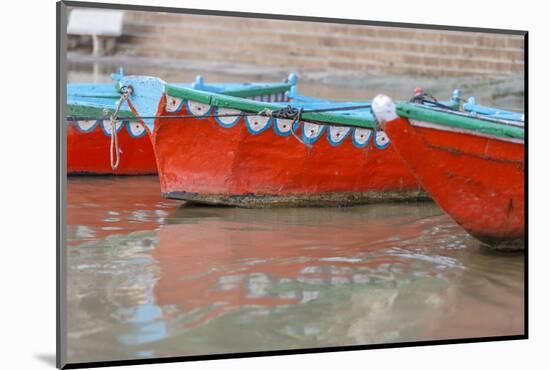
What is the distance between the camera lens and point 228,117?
528cm

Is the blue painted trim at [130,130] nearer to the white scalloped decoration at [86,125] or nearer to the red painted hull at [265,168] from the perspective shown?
the white scalloped decoration at [86,125]

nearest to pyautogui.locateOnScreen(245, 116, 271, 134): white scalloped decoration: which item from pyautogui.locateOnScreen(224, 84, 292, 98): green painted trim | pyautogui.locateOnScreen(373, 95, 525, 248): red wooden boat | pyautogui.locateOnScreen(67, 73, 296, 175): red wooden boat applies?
pyautogui.locateOnScreen(67, 73, 296, 175): red wooden boat

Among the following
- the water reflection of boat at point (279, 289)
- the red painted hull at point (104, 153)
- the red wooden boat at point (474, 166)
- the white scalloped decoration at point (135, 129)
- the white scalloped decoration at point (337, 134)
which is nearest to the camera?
the water reflection of boat at point (279, 289)

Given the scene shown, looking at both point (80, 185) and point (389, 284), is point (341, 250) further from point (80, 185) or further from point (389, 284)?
point (80, 185)

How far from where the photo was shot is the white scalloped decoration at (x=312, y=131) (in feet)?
18.0

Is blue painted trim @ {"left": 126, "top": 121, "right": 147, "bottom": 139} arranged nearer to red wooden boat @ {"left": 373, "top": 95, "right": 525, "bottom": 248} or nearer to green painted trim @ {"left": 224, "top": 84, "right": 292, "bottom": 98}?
green painted trim @ {"left": 224, "top": 84, "right": 292, "bottom": 98}

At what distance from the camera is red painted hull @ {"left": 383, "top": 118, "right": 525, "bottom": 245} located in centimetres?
437

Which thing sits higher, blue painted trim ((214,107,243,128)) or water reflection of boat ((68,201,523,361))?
blue painted trim ((214,107,243,128))

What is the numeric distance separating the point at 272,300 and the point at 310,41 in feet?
5.40

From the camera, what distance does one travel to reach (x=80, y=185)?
4590 mm

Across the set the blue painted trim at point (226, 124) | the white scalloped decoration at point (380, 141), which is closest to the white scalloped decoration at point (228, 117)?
the blue painted trim at point (226, 124)

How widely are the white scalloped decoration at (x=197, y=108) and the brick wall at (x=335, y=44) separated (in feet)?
1.21

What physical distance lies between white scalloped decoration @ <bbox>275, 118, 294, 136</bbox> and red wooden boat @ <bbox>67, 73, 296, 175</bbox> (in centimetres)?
69

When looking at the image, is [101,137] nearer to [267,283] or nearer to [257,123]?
[257,123]
